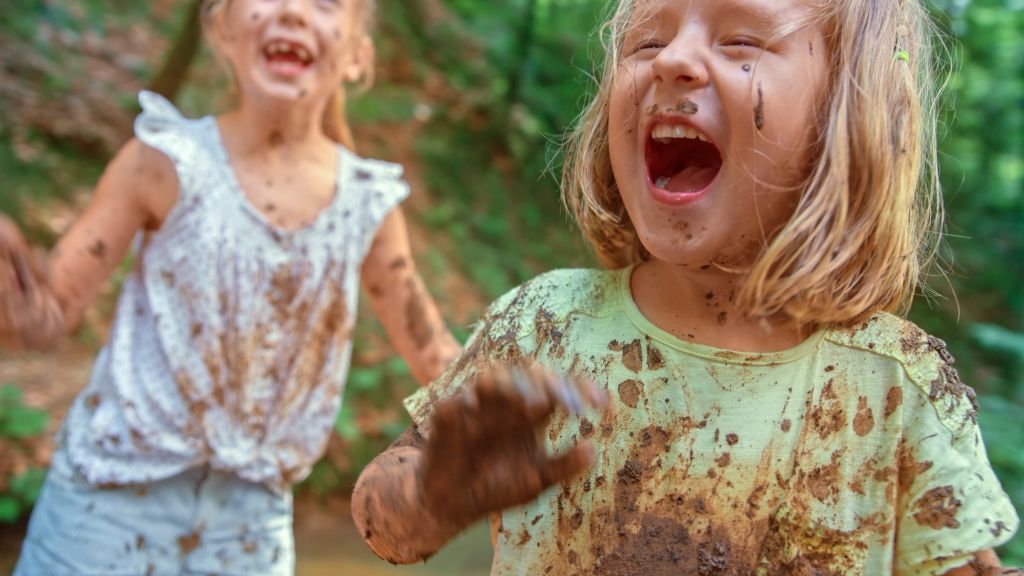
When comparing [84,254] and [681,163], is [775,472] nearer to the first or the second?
[681,163]

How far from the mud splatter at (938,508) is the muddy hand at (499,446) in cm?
57

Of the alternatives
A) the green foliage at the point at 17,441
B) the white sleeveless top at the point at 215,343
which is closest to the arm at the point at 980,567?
the white sleeveless top at the point at 215,343

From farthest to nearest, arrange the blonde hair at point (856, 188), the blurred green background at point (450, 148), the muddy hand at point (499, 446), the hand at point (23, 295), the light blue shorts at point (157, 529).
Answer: the blurred green background at point (450, 148) → the light blue shorts at point (157, 529) → the hand at point (23, 295) → the blonde hair at point (856, 188) → the muddy hand at point (499, 446)

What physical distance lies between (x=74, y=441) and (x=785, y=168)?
69.9 inches

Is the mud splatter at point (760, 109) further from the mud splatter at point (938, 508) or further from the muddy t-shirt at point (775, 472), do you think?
the mud splatter at point (938, 508)

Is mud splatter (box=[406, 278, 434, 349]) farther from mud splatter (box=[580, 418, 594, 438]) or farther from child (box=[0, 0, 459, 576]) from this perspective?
mud splatter (box=[580, 418, 594, 438])

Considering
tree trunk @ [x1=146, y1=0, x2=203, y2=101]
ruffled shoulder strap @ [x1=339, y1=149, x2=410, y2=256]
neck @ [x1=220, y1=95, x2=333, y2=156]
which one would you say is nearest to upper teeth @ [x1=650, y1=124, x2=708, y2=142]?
ruffled shoulder strap @ [x1=339, y1=149, x2=410, y2=256]

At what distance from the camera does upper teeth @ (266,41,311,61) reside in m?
2.36

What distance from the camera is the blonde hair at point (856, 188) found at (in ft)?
4.14

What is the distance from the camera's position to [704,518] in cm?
133

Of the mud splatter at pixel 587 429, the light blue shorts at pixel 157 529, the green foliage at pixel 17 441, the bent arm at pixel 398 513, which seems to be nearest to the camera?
the bent arm at pixel 398 513

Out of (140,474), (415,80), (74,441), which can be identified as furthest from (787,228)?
(415,80)

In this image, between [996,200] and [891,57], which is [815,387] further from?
[996,200]

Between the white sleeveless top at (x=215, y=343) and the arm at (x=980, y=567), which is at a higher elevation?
the arm at (x=980, y=567)
